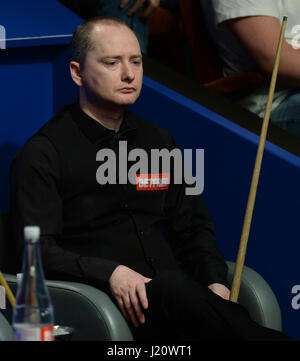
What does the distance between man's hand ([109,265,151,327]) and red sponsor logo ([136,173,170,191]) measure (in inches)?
12.9

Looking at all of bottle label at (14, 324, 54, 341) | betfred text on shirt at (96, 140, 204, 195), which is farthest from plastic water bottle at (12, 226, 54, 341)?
betfred text on shirt at (96, 140, 204, 195)

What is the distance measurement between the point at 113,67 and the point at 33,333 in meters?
0.85

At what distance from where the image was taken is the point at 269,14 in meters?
2.47

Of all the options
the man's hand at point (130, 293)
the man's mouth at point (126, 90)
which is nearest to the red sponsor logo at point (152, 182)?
the man's mouth at point (126, 90)

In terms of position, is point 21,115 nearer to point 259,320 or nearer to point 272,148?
point 272,148

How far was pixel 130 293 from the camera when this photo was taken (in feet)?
5.98

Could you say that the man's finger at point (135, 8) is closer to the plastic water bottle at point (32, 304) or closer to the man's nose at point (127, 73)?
the man's nose at point (127, 73)

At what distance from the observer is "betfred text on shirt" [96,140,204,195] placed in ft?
6.82

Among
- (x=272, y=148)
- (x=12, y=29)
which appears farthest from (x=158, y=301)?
(x=12, y=29)

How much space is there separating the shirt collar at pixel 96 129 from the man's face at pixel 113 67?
0.06 metres

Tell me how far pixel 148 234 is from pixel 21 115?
587mm

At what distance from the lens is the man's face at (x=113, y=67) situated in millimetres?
2051

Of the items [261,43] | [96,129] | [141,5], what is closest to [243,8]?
[261,43]

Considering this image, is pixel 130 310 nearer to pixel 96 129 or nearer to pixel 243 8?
pixel 96 129
